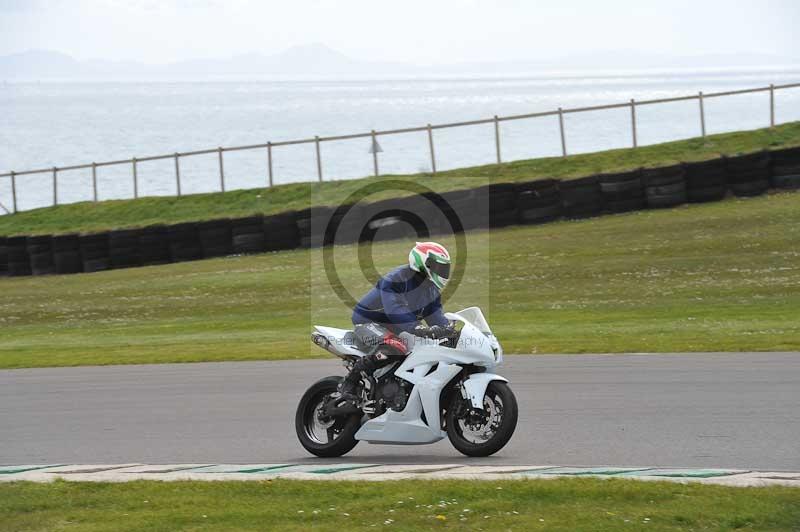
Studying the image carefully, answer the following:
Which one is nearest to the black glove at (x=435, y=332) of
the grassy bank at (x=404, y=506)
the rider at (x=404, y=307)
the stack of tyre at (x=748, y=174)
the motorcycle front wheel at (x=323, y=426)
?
the rider at (x=404, y=307)

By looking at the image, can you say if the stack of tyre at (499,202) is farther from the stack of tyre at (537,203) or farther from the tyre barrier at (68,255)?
→ the tyre barrier at (68,255)

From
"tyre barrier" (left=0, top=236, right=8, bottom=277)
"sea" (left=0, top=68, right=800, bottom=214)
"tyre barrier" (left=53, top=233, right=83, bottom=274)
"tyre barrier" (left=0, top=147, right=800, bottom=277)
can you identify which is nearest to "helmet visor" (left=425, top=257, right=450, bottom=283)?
"tyre barrier" (left=0, top=147, right=800, bottom=277)

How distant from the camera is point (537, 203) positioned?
103ft

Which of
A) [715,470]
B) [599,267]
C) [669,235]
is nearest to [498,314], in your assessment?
[599,267]

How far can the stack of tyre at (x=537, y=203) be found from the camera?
103ft

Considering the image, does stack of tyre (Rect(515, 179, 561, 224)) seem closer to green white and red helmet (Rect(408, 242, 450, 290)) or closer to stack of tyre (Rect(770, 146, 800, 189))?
stack of tyre (Rect(770, 146, 800, 189))

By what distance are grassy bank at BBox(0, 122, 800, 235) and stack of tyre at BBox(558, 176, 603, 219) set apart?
1094mm

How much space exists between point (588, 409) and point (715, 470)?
130 inches

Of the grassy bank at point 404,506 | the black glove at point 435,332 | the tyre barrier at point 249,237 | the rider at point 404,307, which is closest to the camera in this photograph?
the grassy bank at point 404,506

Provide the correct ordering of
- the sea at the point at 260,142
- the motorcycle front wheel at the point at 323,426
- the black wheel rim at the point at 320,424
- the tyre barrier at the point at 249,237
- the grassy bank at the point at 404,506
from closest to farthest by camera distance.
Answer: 1. the grassy bank at the point at 404,506
2. the motorcycle front wheel at the point at 323,426
3. the black wheel rim at the point at 320,424
4. the tyre barrier at the point at 249,237
5. the sea at the point at 260,142

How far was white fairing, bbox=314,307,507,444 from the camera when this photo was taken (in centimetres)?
944

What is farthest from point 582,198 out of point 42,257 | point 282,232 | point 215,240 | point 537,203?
point 42,257

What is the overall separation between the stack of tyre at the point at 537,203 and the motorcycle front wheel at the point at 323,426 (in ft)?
71.2

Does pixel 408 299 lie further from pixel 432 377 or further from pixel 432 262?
pixel 432 377
